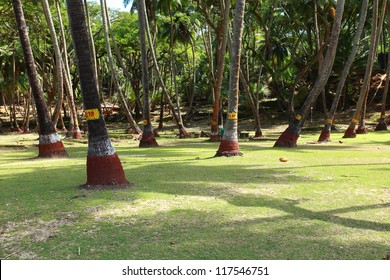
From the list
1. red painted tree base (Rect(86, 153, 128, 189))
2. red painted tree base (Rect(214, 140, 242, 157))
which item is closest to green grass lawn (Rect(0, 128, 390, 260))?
red painted tree base (Rect(86, 153, 128, 189))

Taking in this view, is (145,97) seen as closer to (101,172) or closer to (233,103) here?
(233,103)

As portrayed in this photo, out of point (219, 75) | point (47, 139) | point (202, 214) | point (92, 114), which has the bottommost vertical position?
point (202, 214)

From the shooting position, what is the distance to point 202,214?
19.7ft

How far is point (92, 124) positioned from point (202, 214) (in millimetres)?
3008

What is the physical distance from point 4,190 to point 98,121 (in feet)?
6.66

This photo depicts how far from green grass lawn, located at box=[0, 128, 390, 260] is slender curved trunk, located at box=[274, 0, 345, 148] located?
576 centimetres

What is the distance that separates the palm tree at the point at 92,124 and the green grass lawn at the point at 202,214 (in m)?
0.46

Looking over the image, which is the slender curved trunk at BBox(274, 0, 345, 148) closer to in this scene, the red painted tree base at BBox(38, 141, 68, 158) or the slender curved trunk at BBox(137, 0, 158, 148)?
the slender curved trunk at BBox(137, 0, 158, 148)

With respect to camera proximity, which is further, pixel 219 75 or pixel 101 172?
pixel 219 75

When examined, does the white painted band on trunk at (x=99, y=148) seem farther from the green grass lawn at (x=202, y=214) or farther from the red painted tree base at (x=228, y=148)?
the red painted tree base at (x=228, y=148)

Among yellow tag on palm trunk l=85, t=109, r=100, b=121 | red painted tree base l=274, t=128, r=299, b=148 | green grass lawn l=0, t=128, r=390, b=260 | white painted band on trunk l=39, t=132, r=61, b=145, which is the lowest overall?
green grass lawn l=0, t=128, r=390, b=260

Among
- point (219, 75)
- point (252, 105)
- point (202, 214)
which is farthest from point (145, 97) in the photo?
point (202, 214)

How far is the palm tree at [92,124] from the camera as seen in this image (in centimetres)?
780

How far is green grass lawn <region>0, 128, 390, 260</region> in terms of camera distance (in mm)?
4629
